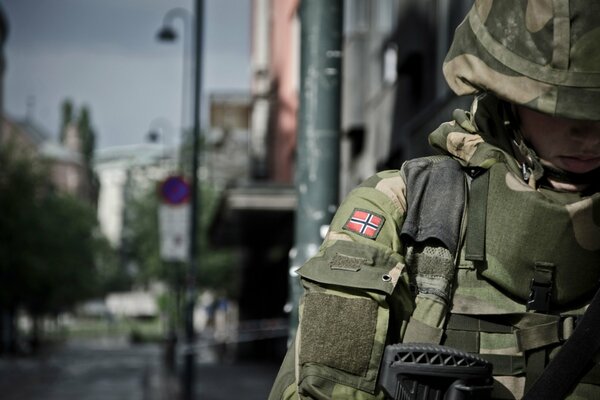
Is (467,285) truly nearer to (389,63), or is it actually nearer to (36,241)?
(389,63)

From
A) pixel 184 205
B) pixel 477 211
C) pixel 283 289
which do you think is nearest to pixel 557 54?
pixel 477 211

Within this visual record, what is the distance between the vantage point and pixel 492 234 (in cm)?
244

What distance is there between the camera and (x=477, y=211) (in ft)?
7.97

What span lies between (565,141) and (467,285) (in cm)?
34

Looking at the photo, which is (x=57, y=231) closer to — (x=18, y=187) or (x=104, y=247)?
(x=18, y=187)

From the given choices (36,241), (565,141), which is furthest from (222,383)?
(565,141)

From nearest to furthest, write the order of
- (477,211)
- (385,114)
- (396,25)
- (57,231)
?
(477,211) < (396,25) < (385,114) < (57,231)

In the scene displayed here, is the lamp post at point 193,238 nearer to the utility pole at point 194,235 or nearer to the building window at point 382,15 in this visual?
the utility pole at point 194,235

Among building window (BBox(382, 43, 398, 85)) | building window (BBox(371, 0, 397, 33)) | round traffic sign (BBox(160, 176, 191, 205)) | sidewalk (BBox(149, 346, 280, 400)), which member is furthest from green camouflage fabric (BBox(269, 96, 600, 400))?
sidewalk (BBox(149, 346, 280, 400))

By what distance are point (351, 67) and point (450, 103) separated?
691 cm

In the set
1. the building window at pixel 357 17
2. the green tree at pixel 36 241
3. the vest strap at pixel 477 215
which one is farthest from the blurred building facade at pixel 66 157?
the vest strap at pixel 477 215

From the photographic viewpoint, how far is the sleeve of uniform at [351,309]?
7.37 ft

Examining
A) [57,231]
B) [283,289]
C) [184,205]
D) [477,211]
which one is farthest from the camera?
[57,231]

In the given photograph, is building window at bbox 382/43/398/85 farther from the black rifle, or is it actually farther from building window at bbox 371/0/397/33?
the black rifle
